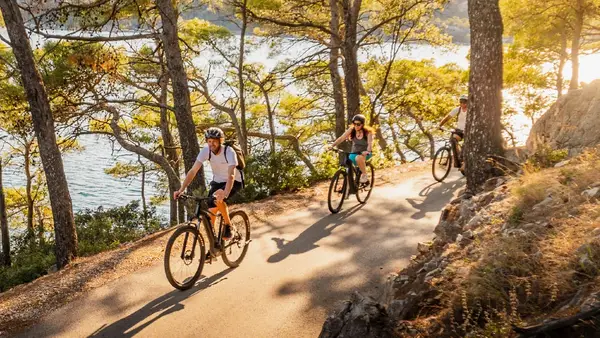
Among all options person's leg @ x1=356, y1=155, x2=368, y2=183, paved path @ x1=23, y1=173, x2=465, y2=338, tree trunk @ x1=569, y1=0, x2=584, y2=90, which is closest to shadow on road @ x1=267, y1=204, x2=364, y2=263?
paved path @ x1=23, y1=173, x2=465, y2=338

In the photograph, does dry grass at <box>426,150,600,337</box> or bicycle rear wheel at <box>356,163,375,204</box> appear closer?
dry grass at <box>426,150,600,337</box>

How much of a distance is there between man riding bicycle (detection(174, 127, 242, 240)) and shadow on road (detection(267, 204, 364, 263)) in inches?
61.3

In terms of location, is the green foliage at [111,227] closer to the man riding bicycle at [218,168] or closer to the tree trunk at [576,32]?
the man riding bicycle at [218,168]

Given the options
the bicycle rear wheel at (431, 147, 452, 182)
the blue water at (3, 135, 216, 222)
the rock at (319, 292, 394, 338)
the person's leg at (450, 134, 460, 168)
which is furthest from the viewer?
the blue water at (3, 135, 216, 222)

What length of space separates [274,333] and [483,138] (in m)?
5.11

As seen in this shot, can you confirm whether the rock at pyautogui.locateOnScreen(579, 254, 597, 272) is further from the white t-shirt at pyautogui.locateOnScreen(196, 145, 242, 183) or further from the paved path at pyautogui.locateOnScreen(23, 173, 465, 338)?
the white t-shirt at pyautogui.locateOnScreen(196, 145, 242, 183)

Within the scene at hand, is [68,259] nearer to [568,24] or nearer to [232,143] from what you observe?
[232,143]

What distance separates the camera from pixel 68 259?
35.3 feet

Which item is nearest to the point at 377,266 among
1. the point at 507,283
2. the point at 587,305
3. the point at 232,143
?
the point at 232,143

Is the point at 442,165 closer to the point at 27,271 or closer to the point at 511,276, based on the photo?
the point at 511,276

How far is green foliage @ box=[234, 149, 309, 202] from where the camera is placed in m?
12.9

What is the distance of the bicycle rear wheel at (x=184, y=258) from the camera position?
6.34 m

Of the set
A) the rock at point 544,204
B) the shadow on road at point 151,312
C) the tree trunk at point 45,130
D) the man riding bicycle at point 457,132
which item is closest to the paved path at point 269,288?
the shadow on road at point 151,312

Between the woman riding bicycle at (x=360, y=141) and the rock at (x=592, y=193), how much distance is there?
18.8 feet
